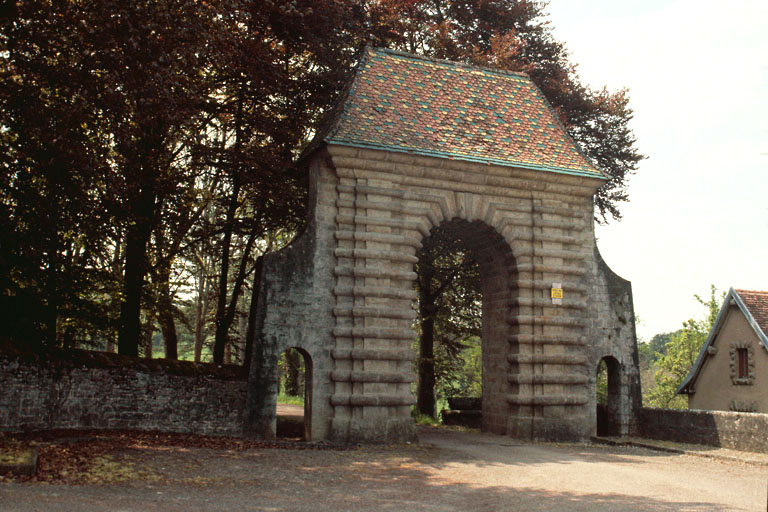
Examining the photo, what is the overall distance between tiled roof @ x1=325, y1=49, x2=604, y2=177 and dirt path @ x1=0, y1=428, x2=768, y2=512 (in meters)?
6.68

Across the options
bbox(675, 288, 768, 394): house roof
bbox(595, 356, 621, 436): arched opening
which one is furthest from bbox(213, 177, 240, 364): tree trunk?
bbox(675, 288, 768, 394): house roof

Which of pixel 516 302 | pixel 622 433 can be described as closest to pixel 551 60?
pixel 516 302

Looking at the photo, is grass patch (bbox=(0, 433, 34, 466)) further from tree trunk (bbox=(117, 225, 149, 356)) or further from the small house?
the small house

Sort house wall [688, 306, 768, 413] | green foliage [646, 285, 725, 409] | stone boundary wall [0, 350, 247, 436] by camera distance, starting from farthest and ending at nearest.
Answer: green foliage [646, 285, 725, 409]
house wall [688, 306, 768, 413]
stone boundary wall [0, 350, 247, 436]

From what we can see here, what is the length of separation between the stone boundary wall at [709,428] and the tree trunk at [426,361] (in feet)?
28.1

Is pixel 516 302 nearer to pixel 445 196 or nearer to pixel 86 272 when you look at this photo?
pixel 445 196

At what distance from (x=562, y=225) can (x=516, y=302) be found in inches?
87.6

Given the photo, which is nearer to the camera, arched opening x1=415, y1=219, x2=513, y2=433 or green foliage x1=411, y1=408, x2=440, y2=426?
arched opening x1=415, y1=219, x2=513, y2=433

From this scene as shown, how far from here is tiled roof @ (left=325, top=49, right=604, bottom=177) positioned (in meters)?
16.4

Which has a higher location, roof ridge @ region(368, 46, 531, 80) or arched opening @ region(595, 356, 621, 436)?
roof ridge @ region(368, 46, 531, 80)

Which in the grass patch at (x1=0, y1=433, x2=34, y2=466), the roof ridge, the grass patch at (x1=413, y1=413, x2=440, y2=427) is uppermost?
the roof ridge

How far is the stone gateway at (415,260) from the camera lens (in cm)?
1531

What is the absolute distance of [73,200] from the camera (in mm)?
12766

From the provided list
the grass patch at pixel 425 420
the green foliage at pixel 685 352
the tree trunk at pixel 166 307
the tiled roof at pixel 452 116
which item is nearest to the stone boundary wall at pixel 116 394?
the tree trunk at pixel 166 307
